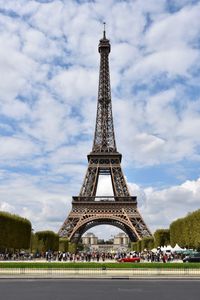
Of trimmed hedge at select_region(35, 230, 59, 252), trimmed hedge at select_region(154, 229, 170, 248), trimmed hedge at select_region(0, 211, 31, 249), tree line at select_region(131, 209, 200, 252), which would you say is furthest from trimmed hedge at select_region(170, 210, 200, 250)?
trimmed hedge at select_region(0, 211, 31, 249)

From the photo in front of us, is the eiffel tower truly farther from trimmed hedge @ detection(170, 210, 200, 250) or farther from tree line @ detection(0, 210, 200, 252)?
trimmed hedge @ detection(170, 210, 200, 250)

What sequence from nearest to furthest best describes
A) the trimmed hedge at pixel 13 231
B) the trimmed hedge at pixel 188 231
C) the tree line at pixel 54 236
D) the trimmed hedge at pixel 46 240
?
the trimmed hedge at pixel 188 231, the trimmed hedge at pixel 13 231, the tree line at pixel 54 236, the trimmed hedge at pixel 46 240

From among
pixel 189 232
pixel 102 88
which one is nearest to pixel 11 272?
pixel 189 232

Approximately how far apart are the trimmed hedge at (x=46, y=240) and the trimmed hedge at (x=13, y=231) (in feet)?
24.7

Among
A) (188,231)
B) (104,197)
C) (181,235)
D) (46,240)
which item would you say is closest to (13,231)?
(46,240)

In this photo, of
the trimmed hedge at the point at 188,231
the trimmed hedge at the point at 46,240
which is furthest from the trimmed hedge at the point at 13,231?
the trimmed hedge at the point at 188,231

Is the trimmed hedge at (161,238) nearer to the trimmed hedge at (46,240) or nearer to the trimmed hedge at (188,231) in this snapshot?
the trimmed hedge at (188,231)

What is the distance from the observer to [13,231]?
2474 inches

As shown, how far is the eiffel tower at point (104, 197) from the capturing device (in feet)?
277

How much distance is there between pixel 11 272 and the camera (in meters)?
35.3

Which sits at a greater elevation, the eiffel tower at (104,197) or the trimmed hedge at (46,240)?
the eiffel tower at (104,197)

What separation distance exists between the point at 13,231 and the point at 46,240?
1450 cm

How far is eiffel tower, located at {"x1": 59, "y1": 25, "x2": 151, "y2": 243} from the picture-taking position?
8431cm

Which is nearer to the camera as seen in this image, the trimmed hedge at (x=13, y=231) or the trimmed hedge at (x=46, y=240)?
the trimmed hedge at (x=13, y=231)
